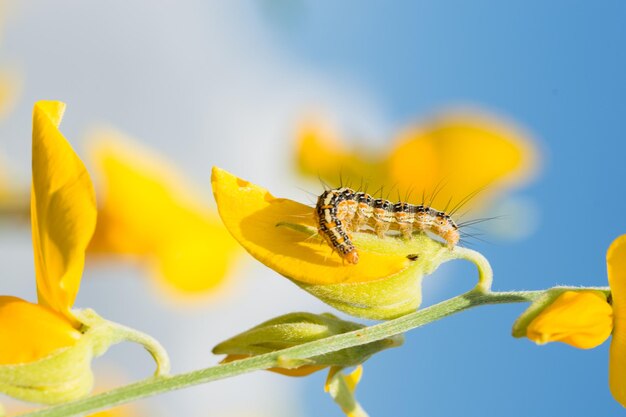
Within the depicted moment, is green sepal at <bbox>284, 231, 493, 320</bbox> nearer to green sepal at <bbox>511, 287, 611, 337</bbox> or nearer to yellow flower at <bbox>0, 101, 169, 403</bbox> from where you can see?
green sepal at <bbox>511, 287, 611, 337</bbox>

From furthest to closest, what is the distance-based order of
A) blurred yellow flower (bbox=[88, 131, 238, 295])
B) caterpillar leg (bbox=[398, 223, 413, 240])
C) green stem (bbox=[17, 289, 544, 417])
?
blurred yellow flower (bbox=[88, 131, 238, 295]) → caterpillar leg (bbox=[398, 223, 413, 240]) → green stem (bbox=[17, 289, 544, 417])

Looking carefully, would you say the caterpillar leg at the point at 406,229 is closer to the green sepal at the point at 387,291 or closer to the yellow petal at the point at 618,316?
the green sepal at the point at 387,291

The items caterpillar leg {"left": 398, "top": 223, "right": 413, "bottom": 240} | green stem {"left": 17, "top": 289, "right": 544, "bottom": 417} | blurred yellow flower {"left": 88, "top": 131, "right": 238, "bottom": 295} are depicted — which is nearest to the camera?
green stem {"left": 17, "top": 289, "right": 544, "bottom": 417}

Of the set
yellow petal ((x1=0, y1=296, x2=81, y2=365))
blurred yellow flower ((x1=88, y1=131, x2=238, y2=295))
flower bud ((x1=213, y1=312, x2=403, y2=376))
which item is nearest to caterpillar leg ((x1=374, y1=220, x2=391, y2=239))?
flower bud ((x1=213, y1=312, x2=403, y2=376))

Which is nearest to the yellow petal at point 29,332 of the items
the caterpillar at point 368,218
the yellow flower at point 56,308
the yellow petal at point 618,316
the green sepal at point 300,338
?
the yellow flower at point 56,308

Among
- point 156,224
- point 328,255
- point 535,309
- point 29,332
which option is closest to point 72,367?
point 29,332

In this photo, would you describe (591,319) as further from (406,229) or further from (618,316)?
(406,229)
